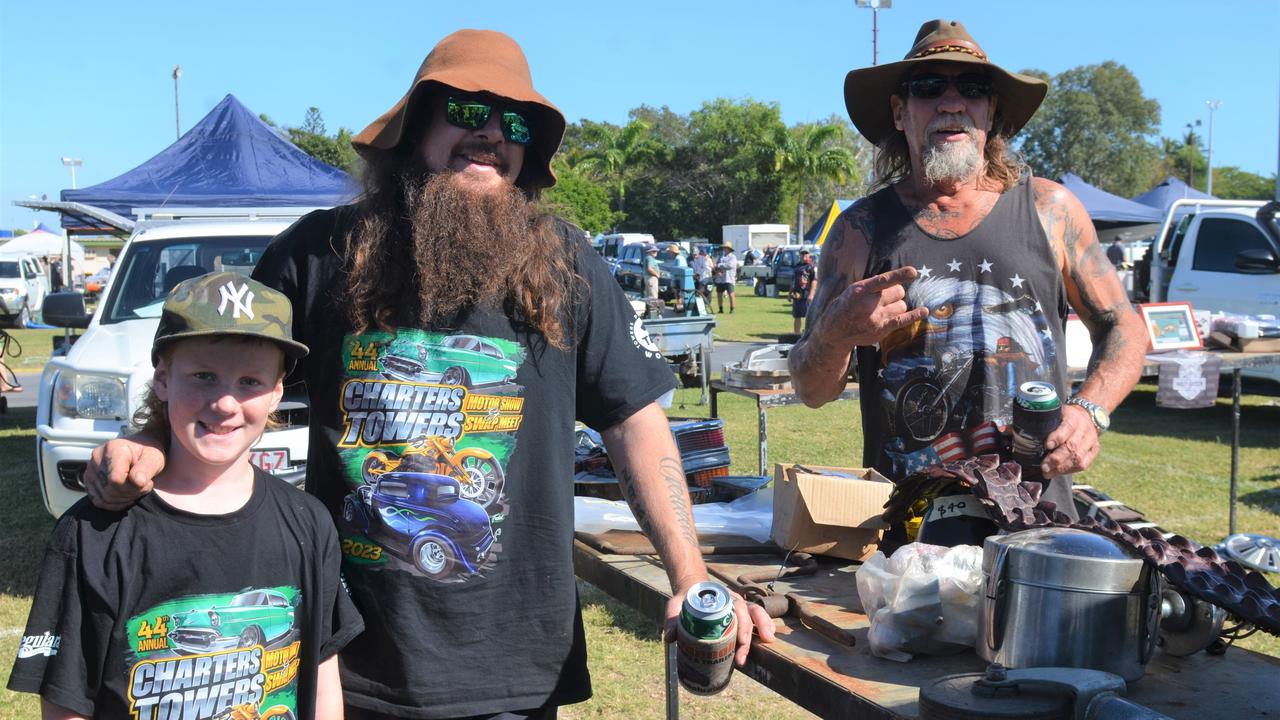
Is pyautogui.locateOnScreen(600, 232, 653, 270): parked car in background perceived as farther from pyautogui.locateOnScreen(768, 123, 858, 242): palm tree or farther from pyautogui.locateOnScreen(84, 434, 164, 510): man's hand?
pyautogui.locateOnScreen(84, 434, 164, 510): man's hand

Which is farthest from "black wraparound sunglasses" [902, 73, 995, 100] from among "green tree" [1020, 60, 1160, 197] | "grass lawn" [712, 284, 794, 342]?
"green tree" [1020, 60, 1160, 197]

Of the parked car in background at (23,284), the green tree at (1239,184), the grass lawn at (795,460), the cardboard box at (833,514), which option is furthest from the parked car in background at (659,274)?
the green tree at (1239,184)

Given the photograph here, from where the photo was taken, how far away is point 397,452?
6.90 ft

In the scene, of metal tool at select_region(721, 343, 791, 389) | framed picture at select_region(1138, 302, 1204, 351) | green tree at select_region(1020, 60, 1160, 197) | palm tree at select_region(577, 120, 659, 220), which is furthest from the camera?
green tree at select_region(1020, 60, 1160, 197)

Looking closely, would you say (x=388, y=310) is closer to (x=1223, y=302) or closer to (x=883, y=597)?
(x=883, y=597)

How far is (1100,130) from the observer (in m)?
66.9

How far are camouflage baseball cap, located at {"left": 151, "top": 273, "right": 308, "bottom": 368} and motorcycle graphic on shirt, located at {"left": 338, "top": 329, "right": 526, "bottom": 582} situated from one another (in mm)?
188

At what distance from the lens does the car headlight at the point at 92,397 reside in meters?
6.01

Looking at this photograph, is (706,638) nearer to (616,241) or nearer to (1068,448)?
(1068,448)

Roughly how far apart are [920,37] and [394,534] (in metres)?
1.95

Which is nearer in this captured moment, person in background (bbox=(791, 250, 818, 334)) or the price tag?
the price tag

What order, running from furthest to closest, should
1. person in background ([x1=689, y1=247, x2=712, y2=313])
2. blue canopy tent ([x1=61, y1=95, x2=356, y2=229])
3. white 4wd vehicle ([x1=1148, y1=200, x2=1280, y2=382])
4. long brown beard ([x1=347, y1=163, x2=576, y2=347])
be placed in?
person in background ([x1=689, y1=247, x2=712, y2=313]) → blue canopy tent ([x1=61, y1=95, x2=356, y2=229]) → white 4wd vehicle ([x1=1148, y1=200, x2=1280, y2=382]) → long brown beard ([x1=347, y1=163, x2=576, y2=347])

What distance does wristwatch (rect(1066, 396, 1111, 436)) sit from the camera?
8.62 ft

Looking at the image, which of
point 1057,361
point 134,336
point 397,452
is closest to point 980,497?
point 1057,361
